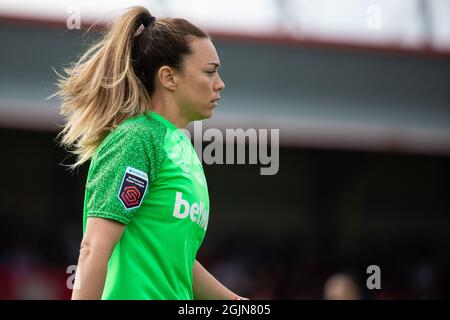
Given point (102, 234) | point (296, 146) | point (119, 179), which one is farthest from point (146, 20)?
point (296, 146)

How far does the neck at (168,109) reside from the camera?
3158 mm

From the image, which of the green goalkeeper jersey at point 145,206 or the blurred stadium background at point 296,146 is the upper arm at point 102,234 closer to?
the green goalkeeper jersey at point 145,206

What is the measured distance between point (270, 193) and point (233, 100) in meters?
5.66

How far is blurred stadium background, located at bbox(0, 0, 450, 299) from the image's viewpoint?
37.8 ft

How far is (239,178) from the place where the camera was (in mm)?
17797

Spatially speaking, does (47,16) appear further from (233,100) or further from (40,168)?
(40,168)

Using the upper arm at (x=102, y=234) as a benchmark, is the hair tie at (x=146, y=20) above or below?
above

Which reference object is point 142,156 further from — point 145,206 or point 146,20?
point 146,20

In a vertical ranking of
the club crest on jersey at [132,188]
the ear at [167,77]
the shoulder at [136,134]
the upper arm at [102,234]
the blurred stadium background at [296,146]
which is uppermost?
the blurred stadium background at [296,146]

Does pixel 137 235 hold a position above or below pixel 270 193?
below

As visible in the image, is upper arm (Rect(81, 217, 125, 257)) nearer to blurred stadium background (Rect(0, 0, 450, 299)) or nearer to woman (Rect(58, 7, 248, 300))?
woman (Rect(58, 7, 248, 300))

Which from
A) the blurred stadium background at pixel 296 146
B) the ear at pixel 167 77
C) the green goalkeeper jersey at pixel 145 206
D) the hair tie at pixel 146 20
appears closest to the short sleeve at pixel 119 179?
the green goalkeeper jersey at pixel 145 206
